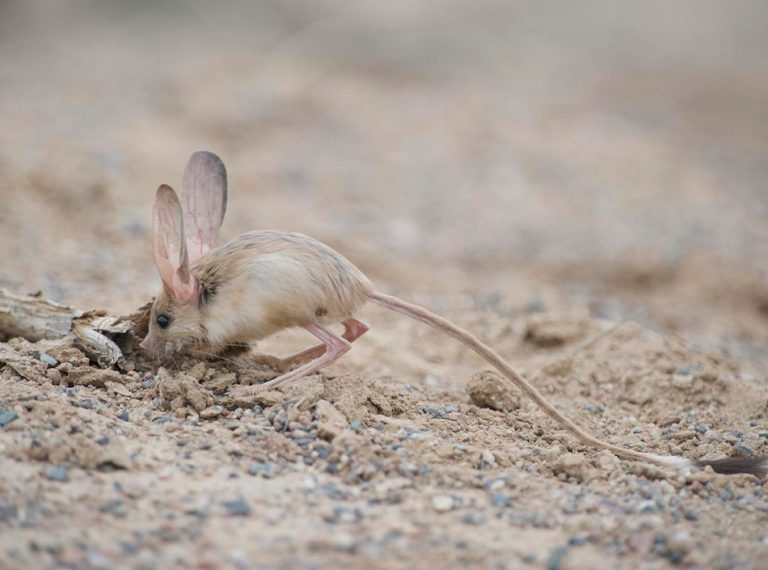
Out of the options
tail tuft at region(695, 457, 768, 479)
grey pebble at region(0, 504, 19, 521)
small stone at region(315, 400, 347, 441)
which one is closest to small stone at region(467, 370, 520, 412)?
small stone at region(315, 400, 347, 441)

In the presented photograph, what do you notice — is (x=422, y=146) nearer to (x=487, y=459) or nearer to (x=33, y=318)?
(x=33, y=318)

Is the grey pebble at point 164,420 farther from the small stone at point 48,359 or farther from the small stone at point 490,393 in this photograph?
the small stone at point 490,393

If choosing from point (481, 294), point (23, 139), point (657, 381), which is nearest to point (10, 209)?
point (23, 139)

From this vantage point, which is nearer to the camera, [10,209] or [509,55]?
[10,209]

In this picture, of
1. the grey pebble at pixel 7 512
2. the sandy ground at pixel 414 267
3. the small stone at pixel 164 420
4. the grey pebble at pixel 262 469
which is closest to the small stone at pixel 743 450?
the sandy ground at pixel 414 267

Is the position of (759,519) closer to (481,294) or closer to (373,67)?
(481,294)

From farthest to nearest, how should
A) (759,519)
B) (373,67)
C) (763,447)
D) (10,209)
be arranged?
1. (373,67)
2. (10,209)
3. (763,447)
4. (759,519)

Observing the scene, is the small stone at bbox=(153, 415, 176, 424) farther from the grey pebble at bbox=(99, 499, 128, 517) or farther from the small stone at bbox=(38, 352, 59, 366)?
the grey pebble at bbox=(99, 499, 128, 517)
